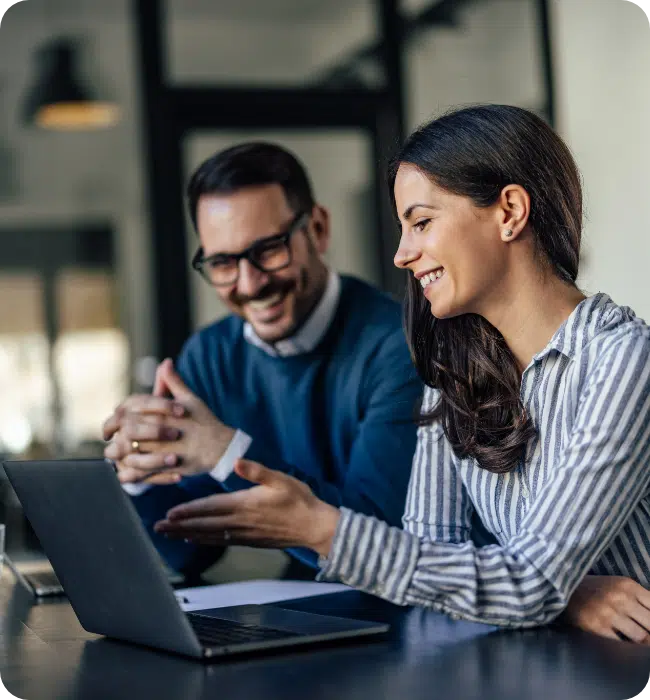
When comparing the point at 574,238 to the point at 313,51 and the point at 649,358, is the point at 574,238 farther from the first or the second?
the point at 313,51

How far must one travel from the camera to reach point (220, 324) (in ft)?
Answer: 9.02

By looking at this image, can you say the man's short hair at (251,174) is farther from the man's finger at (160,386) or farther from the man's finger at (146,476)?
the man's finger at (146,476)

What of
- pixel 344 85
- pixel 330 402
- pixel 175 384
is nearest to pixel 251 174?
pixel 330 402

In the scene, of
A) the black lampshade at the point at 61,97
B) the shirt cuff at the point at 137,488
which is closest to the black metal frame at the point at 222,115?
the black lampshade at the point at 61,97

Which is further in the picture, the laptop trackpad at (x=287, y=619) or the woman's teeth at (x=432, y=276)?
the woman's teeth at (x=432, y=276)

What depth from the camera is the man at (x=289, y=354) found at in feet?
7.30

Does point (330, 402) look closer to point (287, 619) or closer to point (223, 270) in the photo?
point (223, 270)

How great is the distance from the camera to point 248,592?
1.82m

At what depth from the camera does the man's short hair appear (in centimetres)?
246

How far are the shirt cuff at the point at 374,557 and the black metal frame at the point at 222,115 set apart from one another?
12.2ft

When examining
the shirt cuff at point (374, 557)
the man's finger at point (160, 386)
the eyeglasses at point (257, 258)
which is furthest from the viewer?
the eyeglasses at point (257, 258)

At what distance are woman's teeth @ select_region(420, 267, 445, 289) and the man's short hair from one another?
0.82 m

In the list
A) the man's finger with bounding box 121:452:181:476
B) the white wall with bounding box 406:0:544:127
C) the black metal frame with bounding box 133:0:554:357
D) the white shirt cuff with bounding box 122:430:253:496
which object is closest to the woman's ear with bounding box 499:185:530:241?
the white shirt cuff with bounding box 122:430:253:496

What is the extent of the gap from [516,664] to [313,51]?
4569 mm
